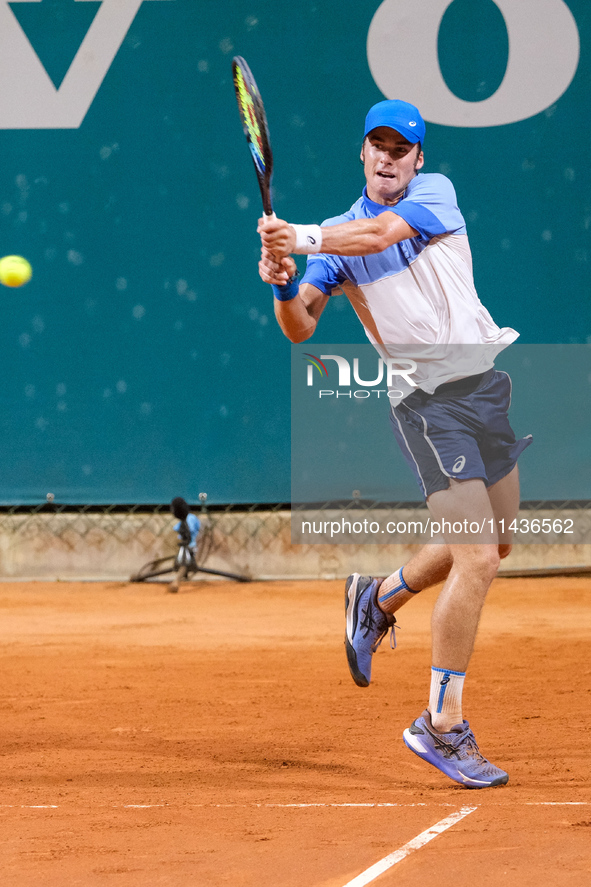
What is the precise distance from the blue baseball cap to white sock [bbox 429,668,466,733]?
185 cm

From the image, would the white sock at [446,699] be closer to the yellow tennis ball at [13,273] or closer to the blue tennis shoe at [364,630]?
the blue tennis shoe at [364,630]

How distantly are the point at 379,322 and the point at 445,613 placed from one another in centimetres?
106

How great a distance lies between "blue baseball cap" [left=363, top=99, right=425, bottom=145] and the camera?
341cm

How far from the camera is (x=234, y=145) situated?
9375 mm

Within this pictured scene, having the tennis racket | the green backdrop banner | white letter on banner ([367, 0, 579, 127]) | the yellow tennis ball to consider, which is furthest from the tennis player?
white letter on banner ([367, 0, 579, 127])

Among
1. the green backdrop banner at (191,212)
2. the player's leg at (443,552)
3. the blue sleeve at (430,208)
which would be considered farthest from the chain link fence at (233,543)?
the blue sleeve at (430,208)

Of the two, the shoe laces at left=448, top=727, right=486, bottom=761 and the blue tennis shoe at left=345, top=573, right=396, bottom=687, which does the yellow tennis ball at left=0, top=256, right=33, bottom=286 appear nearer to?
the blue tennis shoe at left=345, top=573, right=396, bottom=687

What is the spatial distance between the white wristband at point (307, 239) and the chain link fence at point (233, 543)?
6382mm

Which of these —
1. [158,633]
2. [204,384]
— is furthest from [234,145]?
[158,633]

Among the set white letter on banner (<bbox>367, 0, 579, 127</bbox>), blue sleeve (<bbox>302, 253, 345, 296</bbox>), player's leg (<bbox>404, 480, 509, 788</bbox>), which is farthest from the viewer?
white letter on banner (<bbox>367, 0, 579, 127</bbox>)

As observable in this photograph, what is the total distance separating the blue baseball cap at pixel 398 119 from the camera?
341 cm

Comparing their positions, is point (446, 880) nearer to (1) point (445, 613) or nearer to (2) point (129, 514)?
(1) point (445, 613)

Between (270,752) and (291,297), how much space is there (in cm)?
187

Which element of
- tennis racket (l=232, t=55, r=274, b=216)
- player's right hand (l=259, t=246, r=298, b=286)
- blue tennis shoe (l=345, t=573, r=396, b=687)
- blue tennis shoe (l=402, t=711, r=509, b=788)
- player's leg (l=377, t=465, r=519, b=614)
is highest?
tennis racket (l=232, t=55, r=274, b=216)
